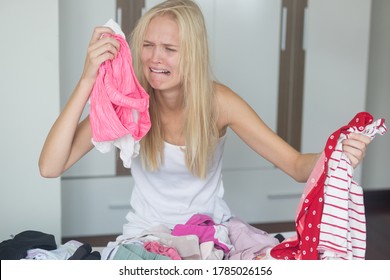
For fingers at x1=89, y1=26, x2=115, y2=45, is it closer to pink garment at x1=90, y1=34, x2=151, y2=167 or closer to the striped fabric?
pink garment at x1=90, y1=34, x2=151, y2=167

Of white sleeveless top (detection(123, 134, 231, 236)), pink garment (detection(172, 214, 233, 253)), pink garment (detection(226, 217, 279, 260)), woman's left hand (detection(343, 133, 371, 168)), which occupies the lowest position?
pink garment (detection(226, 217, 279, 260))

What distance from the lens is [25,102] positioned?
2504 millimetres

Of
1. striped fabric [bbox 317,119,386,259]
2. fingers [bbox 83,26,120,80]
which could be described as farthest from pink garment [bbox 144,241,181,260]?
fingers [bbox 83,26,120,80]

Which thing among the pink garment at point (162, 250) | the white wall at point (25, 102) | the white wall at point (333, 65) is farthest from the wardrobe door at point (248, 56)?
the pink garment at point (162, 250)

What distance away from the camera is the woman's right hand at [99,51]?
5.69 feet

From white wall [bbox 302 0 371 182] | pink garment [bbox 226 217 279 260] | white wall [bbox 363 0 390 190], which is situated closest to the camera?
pink garment [bbox 226 217 279 260]

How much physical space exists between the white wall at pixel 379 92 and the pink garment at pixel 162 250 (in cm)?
240

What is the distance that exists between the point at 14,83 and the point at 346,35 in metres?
1.82

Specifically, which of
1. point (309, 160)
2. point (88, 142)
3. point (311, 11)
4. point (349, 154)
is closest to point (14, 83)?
point (88, 142)

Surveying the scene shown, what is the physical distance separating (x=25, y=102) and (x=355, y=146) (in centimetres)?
141

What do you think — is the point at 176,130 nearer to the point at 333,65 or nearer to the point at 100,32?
the point at 100,32

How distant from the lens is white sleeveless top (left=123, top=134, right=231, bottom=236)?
2006 millimetres

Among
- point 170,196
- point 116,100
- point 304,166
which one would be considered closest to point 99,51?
point 116,100

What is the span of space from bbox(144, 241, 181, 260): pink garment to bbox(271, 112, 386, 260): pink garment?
317 millimetres
